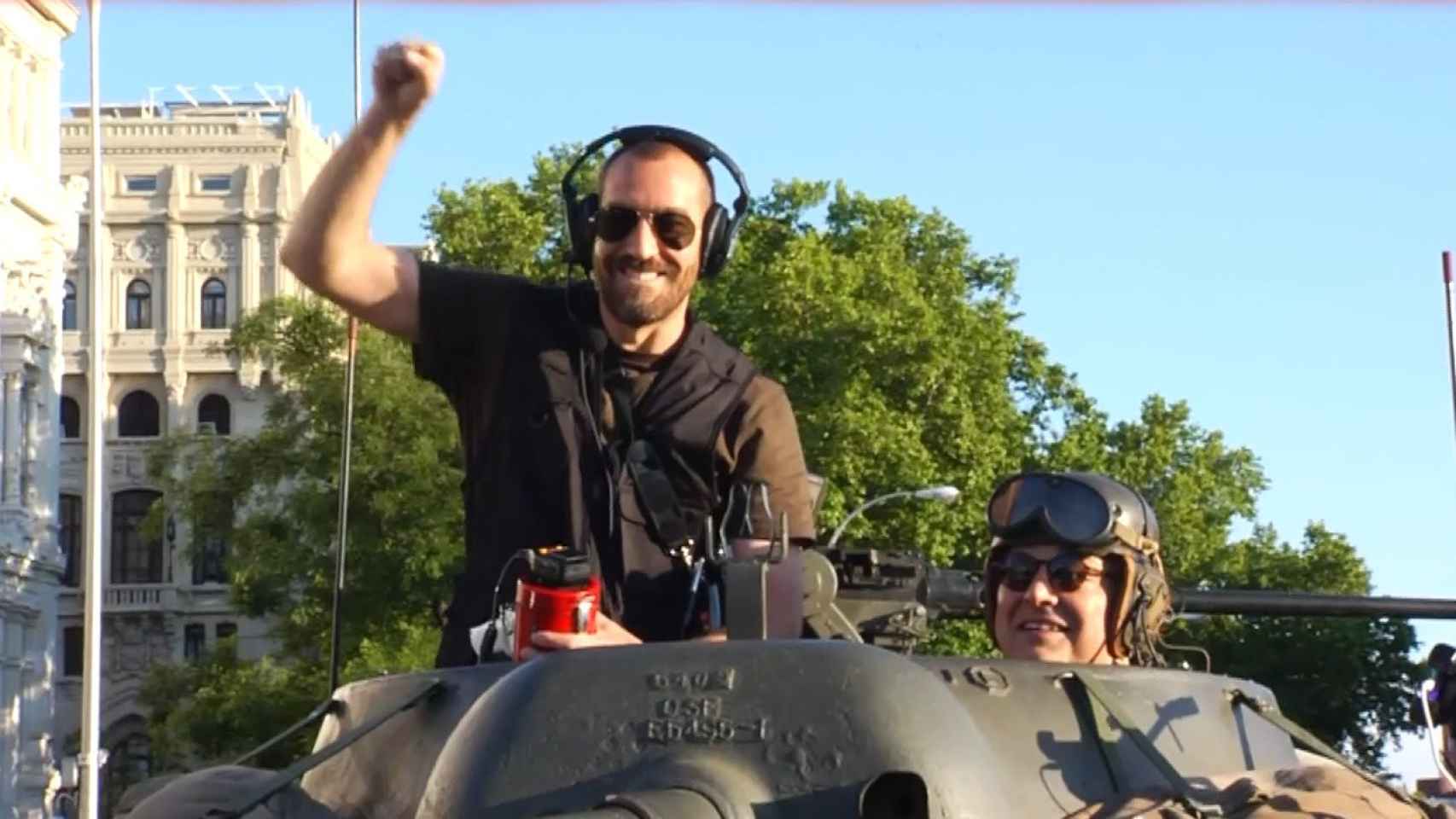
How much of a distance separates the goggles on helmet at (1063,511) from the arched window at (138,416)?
98.9m

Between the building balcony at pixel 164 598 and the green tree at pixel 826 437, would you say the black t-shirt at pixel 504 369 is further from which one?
the building balcony at pixel 164 598

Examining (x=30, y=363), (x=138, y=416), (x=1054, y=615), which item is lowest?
(x=1054, y=615)

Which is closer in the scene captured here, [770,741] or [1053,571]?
[770,741]

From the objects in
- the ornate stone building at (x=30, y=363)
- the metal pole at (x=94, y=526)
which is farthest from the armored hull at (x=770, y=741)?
the ornate stone building at (x=30, y=363)

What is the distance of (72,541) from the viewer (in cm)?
10119

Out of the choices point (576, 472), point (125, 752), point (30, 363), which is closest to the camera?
point (576, 472)

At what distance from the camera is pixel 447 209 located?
181ft

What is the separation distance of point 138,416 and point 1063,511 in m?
99.5

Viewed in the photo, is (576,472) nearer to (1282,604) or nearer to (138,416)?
(1282,604)

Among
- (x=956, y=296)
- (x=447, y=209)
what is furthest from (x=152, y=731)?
(x=956, y=296)

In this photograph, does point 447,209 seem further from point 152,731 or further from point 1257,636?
point 1257,636

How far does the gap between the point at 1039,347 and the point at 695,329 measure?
175 ft

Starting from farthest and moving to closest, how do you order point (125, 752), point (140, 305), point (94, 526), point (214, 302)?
1. point (140, 305)
2. point (214, 302)
3. point (125, 752)
4. point (94, 526)

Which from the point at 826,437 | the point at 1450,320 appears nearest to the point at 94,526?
the point at 826,437
